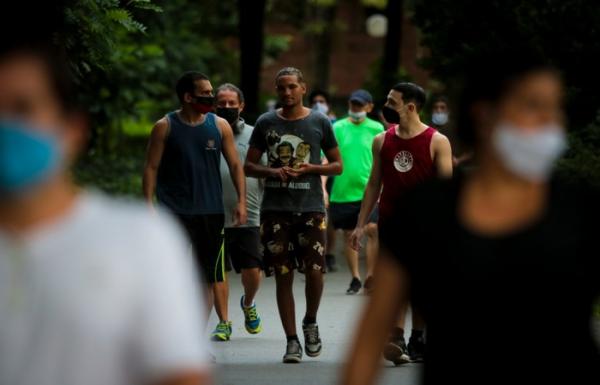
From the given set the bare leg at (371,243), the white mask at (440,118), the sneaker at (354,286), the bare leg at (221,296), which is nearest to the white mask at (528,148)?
the bare leg at (221,296)

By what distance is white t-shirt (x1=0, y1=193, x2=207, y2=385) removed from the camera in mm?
2945

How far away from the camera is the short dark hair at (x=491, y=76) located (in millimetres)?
3934

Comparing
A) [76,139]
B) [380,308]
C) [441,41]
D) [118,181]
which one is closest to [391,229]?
[380,308]

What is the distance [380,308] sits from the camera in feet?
12.9

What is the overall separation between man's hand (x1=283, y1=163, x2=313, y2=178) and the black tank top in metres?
0.47

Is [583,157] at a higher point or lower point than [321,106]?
lower

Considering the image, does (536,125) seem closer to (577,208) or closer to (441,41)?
(577,208)

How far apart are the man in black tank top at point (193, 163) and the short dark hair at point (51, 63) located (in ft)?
22.7

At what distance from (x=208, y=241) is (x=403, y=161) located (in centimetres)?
147

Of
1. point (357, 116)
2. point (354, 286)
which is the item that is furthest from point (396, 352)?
point (357, 116)

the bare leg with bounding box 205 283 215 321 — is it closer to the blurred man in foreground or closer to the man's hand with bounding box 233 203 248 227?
the man's hand with bounding box 233 203 248 227

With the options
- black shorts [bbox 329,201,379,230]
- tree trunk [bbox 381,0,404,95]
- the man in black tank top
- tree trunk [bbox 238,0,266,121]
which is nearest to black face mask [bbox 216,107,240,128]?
the man in black tank top

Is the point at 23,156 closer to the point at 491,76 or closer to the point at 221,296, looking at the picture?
the point at 491,76

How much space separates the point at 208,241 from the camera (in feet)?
33.9
